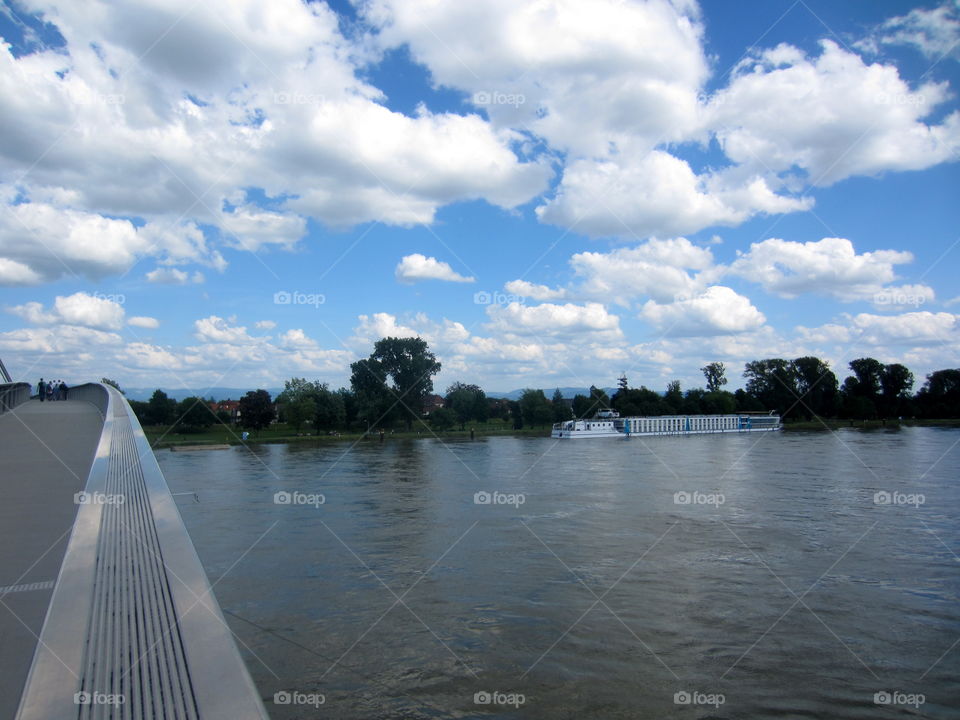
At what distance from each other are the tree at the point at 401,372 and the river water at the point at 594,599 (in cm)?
4370

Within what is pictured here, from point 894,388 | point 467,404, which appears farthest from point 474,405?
point 894,388

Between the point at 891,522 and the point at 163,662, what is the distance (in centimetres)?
1577

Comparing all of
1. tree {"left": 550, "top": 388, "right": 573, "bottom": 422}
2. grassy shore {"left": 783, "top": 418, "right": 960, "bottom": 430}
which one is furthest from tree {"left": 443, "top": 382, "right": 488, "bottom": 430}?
grassy shore {"left": 783, "top": 418, "right": 960, "bottom": 430}

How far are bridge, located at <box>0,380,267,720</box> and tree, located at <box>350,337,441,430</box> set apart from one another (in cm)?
5539

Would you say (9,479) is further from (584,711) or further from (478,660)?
(584,711)

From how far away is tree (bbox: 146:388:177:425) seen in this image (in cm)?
6156

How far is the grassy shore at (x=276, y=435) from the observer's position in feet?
151

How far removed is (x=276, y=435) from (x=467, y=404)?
19.2 metres

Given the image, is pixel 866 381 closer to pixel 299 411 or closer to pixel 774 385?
pixel 774 385

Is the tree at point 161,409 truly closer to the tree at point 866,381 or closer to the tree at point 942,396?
the tree at point 866,381

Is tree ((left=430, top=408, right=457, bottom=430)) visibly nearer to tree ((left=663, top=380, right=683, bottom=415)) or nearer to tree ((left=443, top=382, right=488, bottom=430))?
tree ((left=443, top=382, right=488, bottom=430))

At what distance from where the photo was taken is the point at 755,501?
59.2ft

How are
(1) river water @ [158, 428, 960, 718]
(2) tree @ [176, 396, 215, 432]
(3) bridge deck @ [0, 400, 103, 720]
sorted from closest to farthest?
1. (3) bridge deck @ [0, 400, 103, 720]
2. (1) river water @ [158, 428, 960, 718]
3. (2) tree @ [176, 396, 215, 432]

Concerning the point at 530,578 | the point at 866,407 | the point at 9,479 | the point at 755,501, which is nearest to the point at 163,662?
the point at 530,578
